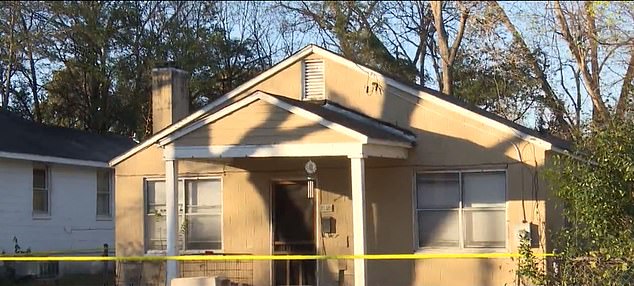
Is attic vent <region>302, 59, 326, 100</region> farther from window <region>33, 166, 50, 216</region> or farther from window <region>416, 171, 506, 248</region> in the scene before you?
window <region>33, 166, 50, 216</region>

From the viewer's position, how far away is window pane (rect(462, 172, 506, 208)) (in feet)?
54.7

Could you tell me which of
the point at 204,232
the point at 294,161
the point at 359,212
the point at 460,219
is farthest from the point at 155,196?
→ the point at 460,219

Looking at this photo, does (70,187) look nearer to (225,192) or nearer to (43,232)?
(43,232)

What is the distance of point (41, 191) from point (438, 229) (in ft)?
41.0

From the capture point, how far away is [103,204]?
91.5ft

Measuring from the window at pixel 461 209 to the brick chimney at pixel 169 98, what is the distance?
5.59 meters

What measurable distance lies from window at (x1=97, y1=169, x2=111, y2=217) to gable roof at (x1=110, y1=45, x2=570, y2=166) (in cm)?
880

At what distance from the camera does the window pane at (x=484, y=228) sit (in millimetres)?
16688

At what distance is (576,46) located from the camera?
2427 cm

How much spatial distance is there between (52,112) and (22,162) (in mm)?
14065

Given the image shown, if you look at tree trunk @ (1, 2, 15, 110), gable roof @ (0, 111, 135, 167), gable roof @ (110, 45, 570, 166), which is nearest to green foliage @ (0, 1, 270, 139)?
tree trunk @ (1, 2, 15, 110)

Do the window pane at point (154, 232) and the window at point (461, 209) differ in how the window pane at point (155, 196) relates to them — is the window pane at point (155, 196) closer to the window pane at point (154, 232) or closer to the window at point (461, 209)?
the window pane at point (154, 232)

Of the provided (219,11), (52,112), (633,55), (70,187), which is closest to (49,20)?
(52,112)

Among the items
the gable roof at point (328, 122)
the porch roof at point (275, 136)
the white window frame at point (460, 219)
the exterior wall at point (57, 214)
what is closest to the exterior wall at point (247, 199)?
the gable roof at point (328, 122)
